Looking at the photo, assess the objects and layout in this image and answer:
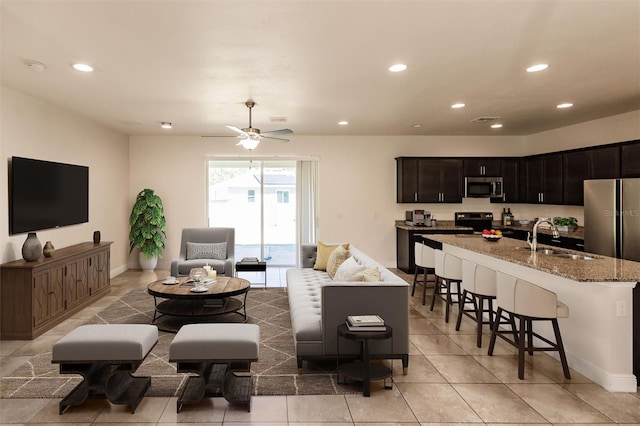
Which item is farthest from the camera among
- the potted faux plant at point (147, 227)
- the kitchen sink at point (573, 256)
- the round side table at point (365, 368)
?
the potted faux plant at point (147, 227)

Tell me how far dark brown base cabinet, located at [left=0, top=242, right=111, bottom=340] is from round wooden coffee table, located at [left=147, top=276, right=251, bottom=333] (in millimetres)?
1076

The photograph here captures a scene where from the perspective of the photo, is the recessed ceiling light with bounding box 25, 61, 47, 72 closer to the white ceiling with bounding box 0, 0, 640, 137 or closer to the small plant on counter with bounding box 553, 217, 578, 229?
the white ceiling with bounding box 0, 0, 640, 137

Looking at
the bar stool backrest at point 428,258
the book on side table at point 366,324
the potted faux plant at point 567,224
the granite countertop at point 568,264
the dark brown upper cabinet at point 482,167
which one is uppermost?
the dark brown upper cabinet at point 482,167

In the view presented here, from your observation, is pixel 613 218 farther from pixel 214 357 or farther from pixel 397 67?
pixel 214 357

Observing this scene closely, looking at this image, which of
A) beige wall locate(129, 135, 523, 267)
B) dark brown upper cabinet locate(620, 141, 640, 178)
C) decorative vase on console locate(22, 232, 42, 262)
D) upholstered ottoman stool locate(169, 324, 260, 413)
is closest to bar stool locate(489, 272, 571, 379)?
upholstered ottoman stool locate(169, 324, 260, 413)

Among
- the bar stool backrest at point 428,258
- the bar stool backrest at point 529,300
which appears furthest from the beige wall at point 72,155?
the bar stool backrest at point 529,300

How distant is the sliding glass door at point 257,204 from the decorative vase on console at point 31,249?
404 centimetres

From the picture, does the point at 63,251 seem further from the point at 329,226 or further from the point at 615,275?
the point at 615,275

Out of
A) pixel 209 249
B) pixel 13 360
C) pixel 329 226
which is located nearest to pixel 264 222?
pixel 329 226

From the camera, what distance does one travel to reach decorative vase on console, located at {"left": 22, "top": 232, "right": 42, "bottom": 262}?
4.45 m

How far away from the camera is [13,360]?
3.68 meters

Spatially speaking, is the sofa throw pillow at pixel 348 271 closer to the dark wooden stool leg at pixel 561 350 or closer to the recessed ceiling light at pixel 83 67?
the dark wooden stool leg at pixel 561 350

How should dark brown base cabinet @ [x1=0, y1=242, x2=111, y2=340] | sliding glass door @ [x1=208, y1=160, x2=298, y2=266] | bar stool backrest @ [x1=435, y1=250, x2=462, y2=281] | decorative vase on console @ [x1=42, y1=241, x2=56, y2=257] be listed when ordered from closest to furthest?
1. dark brown base cabinet @ [x1=0, y1=242, x2=111, y2=340]
2. decorative vase on console @ [x1=42, y1=241, x2=56, y2=257]
3. bar stool backrest @ [x1=435, y1=250, x2=462, y2=281]
4. sliding glass door @ [x1=208, y1=160, x2=298, y2=266]

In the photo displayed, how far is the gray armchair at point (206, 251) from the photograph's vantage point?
6.05 metres
